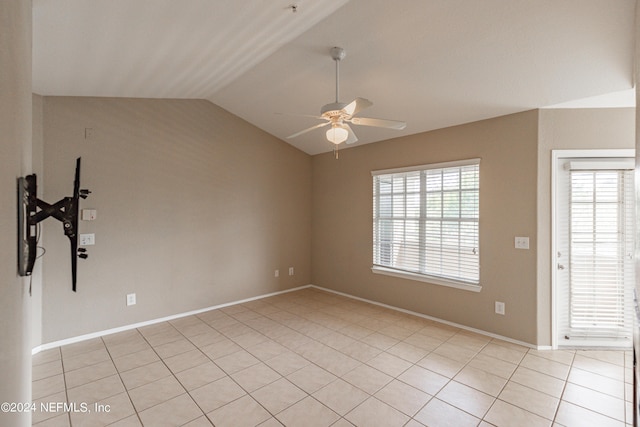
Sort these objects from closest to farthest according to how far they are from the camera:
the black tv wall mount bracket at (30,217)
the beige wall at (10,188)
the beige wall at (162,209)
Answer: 1. the beige wall at (10,188)
2. the black tv wall mount bracket at (30,217)
3. the beige wall at (162,209)

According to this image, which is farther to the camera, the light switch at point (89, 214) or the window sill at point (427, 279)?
the window sill at point (427, 279)

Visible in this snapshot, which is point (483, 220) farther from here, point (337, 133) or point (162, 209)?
point (162, 209)

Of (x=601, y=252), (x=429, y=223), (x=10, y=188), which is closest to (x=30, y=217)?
(x=10, y=188)

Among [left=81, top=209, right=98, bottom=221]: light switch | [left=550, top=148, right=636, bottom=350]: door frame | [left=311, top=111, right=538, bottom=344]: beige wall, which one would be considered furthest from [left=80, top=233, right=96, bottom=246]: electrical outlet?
[left=550, top=148, right=636, bottom=350]: door frame

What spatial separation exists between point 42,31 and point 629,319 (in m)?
5.53

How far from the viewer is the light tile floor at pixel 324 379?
211cm

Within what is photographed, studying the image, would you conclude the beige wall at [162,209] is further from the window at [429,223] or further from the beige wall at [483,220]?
the window at [429,223]

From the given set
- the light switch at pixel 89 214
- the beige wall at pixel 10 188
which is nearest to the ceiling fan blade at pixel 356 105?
the beige wall at pixel 10 188

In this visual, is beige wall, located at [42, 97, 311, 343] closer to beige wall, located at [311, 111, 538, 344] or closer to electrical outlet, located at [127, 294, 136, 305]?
electrical outlet, located at [127, 294, 136, 305]

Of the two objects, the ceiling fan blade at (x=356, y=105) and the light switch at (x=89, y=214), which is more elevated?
the ceiling fan blade at (x=356, y=105)

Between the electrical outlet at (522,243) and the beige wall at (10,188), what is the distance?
385 cm

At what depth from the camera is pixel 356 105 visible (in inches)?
85.7

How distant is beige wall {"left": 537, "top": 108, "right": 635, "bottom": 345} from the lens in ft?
9.58

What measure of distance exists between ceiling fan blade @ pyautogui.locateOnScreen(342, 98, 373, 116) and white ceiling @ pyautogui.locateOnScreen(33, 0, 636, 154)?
2.29ft
